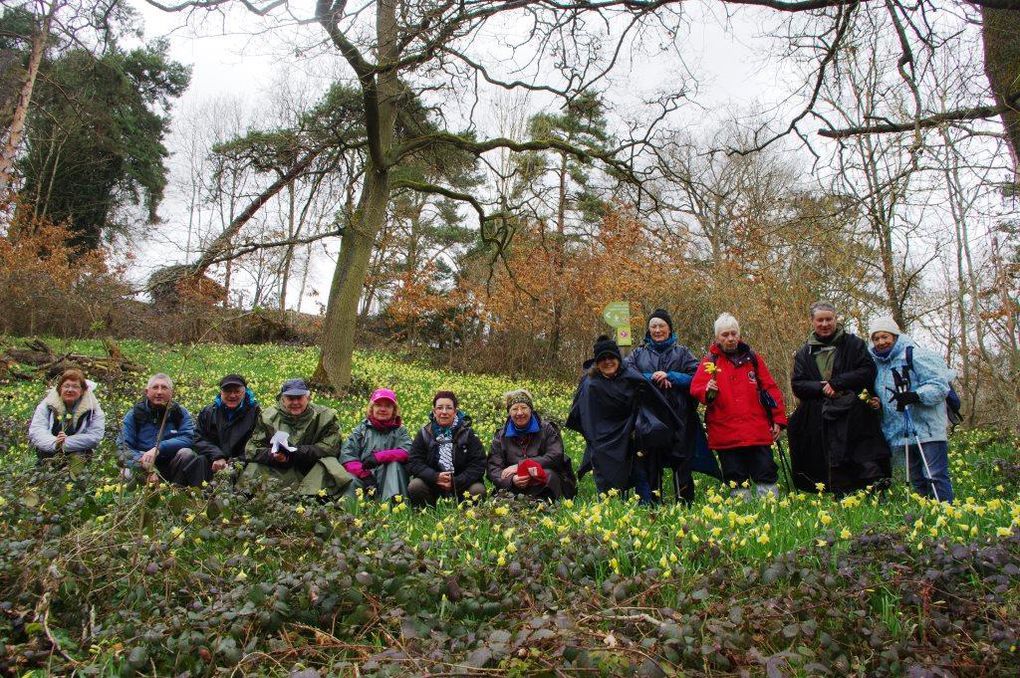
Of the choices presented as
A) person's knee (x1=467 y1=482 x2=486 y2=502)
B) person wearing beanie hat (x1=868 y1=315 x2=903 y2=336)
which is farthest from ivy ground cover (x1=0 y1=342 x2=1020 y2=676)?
person wearing beanie hat (x1=868 y1=315 x2=903 y2=336)

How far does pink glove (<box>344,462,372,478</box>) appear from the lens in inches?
258

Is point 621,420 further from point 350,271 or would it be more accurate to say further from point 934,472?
point 350,271

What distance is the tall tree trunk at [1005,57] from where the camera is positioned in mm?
5941

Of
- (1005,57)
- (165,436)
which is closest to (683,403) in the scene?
(1005,57)

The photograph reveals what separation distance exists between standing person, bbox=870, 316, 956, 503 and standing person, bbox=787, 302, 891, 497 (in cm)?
13

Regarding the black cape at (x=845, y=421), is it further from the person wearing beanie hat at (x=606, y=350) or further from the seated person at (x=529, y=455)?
the seated person at (x=529, y=455)

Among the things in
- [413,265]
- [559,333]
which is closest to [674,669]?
[559,333]

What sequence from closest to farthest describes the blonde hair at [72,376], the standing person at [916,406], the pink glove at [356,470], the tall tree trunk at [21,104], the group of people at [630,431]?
1. the standing person at [916,406]
2. the group of people at [630,431]
3. the pink glove at [356,470]
4. the blonde hair at [72,376]
5. the tall tree trunk at [21,104]

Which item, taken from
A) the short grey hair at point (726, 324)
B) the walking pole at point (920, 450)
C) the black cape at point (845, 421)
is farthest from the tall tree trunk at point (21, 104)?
the walking pole at point (920, 450)

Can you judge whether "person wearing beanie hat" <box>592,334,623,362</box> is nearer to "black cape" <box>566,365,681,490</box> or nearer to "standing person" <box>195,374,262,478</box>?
"black cape" <box>566,365,681,490</box>

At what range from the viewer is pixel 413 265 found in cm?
2848

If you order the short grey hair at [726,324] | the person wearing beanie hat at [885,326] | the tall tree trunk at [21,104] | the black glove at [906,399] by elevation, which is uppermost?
the tall tree trunk at [21,104]

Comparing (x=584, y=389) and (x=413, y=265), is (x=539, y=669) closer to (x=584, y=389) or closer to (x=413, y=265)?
(x=584, y=389)

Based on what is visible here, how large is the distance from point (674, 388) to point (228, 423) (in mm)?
4324
